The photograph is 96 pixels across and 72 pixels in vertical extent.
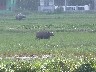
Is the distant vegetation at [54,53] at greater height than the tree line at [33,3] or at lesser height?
greater

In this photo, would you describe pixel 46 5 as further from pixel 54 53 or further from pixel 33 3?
pixel 54 53

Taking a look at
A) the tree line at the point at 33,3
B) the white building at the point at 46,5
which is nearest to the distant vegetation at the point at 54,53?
the tree line at the point at 33,3

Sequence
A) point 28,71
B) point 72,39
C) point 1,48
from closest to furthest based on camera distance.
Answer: point 28,71, point 1,48, point 72,39

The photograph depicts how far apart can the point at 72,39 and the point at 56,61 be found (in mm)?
14928

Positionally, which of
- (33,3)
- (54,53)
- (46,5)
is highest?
(54,53)

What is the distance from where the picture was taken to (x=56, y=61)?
15.7m

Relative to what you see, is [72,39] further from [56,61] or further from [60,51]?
[56,61]

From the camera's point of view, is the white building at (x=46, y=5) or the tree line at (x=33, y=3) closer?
the tree line at (x=33, y=3)

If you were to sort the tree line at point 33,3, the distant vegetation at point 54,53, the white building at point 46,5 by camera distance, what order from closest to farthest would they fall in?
the distant vegetation at point 54,53 < the tree line at point 33,3 < the white building at point 46,5

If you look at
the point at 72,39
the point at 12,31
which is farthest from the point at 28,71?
the point at 12,31

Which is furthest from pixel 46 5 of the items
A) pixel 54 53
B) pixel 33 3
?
pixel 54 53

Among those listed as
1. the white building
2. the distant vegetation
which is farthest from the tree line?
the distant vegetation

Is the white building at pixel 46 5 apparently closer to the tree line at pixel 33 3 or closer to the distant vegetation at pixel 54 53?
the tree line at pixel 33 3

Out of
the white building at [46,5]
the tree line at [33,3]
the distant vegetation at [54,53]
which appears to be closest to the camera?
the distant vegetation at [54,53]
